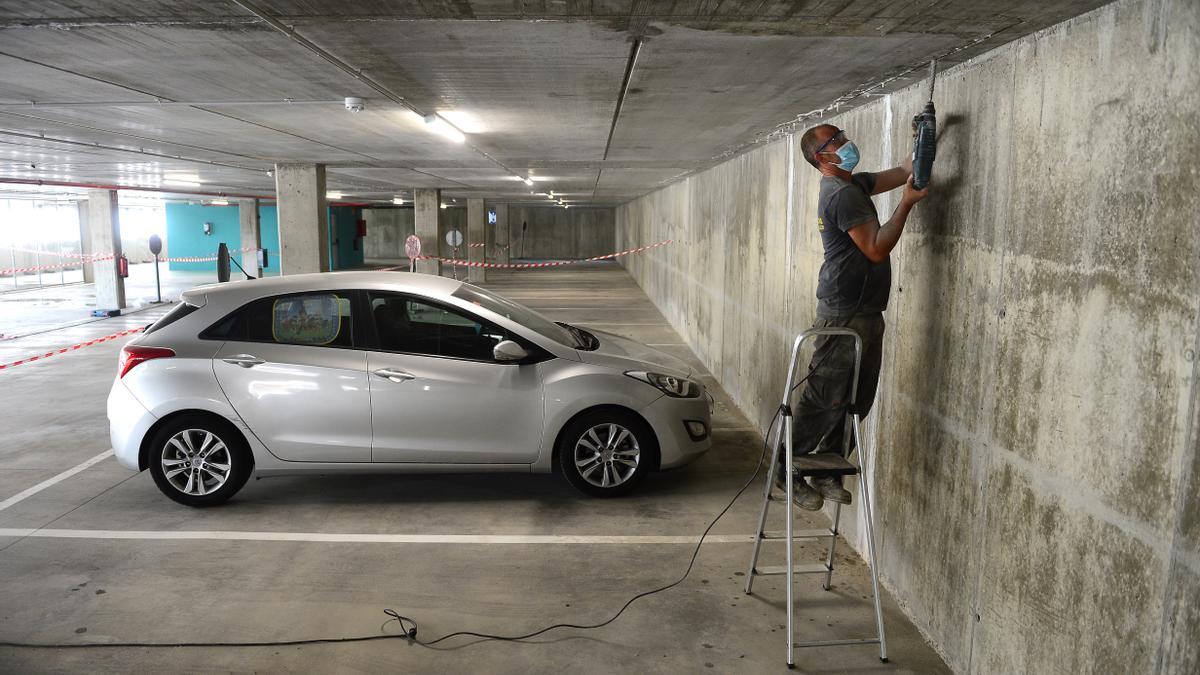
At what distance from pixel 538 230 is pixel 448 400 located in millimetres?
44563

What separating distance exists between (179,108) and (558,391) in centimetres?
436

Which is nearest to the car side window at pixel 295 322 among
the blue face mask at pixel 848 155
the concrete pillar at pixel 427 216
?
the blue face mask at pixel 848 155

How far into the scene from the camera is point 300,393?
5.67 meters

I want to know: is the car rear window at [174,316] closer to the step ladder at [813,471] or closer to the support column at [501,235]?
the step ladder at [813,471]

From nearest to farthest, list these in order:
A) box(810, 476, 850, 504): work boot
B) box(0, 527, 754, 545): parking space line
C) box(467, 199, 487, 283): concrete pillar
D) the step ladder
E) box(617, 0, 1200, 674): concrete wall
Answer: box(617, 0, 1200, 674): concrete wall → the step ladder → box(810, 476, 850, 504): work boot → box(0, 527, 754, 545): parking space line → box(467, 199, 487, 283): concrete pillar

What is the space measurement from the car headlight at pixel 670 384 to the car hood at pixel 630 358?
0.18ft

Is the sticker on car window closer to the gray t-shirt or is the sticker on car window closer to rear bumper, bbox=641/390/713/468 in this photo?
rear bumper, bbox=641/390/713/468

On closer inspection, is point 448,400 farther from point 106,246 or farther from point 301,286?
point 106,246

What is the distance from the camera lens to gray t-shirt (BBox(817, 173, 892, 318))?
4219 mm

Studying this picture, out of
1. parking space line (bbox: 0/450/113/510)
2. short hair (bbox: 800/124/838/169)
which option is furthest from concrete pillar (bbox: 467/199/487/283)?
short hair (bbox: 800/124/838/169)

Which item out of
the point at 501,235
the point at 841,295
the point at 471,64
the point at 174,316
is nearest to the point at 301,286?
the point at 174,316

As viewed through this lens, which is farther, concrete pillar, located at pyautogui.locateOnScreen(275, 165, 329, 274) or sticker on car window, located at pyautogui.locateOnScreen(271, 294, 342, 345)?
concrete pillar, located at pyautogui.locateOnScreen(275, 165, 329, 274)

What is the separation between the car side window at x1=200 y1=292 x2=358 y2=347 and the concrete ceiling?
1564 millimetres

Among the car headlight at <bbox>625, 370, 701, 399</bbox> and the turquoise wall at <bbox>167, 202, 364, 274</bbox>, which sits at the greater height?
the turquoise wall at <bbox>167, 202, 364, 274</bbox>
